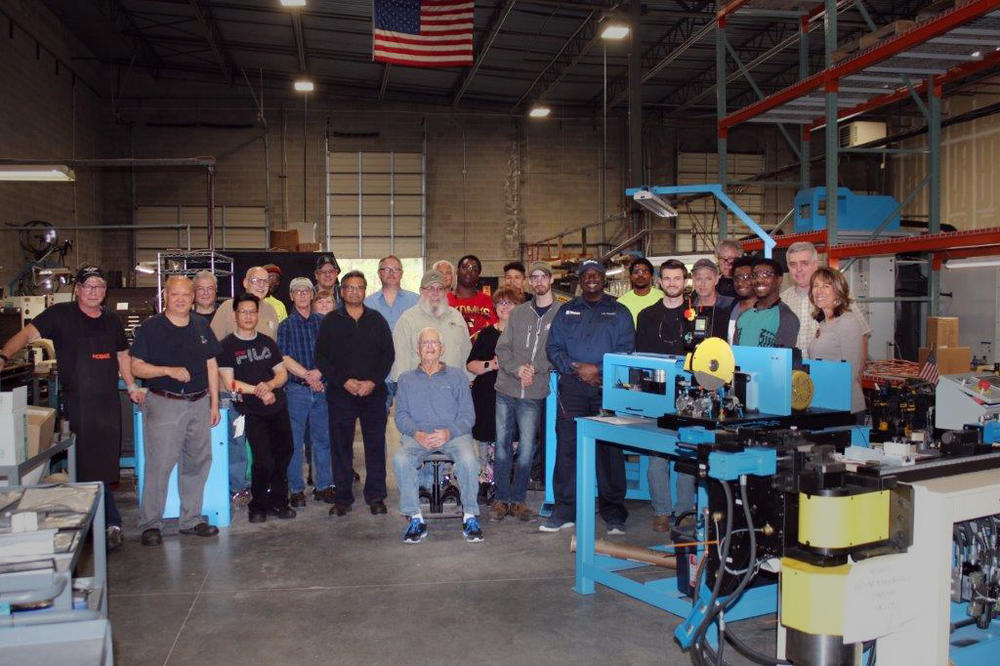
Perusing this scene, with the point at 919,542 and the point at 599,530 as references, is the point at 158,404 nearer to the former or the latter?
the point at 599,530

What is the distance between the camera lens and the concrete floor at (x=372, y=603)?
3.48 meters

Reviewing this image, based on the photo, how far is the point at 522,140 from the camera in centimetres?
1886

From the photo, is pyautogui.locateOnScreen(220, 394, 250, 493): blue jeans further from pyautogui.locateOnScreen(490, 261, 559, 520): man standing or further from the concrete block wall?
the concrete block wall

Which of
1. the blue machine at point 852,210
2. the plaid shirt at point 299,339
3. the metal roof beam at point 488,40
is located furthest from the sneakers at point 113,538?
the metal roof beam at point 488,40

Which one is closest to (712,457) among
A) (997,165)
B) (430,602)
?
(430,602)

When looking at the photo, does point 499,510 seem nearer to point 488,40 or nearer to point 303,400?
point 303,400

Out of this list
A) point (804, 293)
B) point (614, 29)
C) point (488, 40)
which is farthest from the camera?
point (488, 40)

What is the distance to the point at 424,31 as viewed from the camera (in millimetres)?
10414

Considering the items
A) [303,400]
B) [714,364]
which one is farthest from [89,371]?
[714,364]

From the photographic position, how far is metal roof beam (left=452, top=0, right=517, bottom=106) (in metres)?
12.9

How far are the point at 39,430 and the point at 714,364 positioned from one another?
3.08 metres

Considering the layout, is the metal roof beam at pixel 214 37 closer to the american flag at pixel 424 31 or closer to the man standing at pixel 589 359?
the american flag at pixel 424 31

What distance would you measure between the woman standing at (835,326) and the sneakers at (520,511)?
2089 millimetres

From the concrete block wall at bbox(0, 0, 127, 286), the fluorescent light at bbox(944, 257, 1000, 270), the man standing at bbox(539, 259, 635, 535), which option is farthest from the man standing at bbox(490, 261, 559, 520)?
the concrete block wall at bbox(0, 0, 127, 286)
